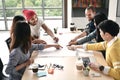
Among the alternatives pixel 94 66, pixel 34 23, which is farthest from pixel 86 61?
pixel 34 23

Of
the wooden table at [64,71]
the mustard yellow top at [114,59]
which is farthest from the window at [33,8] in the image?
the mustard yellow top at [114,59]

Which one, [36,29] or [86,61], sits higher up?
[36,29]

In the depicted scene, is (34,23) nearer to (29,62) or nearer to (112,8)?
(29,62)

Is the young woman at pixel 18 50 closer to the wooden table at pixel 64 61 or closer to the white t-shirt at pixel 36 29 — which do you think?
the wooden table at pixel 64 61

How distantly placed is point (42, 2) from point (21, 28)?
3611 mm

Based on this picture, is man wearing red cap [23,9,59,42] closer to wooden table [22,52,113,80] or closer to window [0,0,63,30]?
wooden table [22,52,113,80]

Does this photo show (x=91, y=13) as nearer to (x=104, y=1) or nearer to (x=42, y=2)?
(x=104, y=1)

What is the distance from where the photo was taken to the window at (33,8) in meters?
5.50

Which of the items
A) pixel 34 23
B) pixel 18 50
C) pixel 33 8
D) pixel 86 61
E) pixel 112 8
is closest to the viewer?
pixel 18 50

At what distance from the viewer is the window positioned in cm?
550

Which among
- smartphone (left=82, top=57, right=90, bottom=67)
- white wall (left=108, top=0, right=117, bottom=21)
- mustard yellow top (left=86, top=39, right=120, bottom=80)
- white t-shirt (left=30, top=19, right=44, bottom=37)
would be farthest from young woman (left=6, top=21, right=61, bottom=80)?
white wall (left=108, top=0, right=117, bottom=21)

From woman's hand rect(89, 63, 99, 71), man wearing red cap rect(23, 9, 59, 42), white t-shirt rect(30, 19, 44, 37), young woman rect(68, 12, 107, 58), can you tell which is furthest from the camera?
white t-shirt rect(30, 19, 44, 37)

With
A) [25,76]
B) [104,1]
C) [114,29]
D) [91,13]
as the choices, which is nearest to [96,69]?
[114,29]

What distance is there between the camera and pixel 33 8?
5625 millimetres
